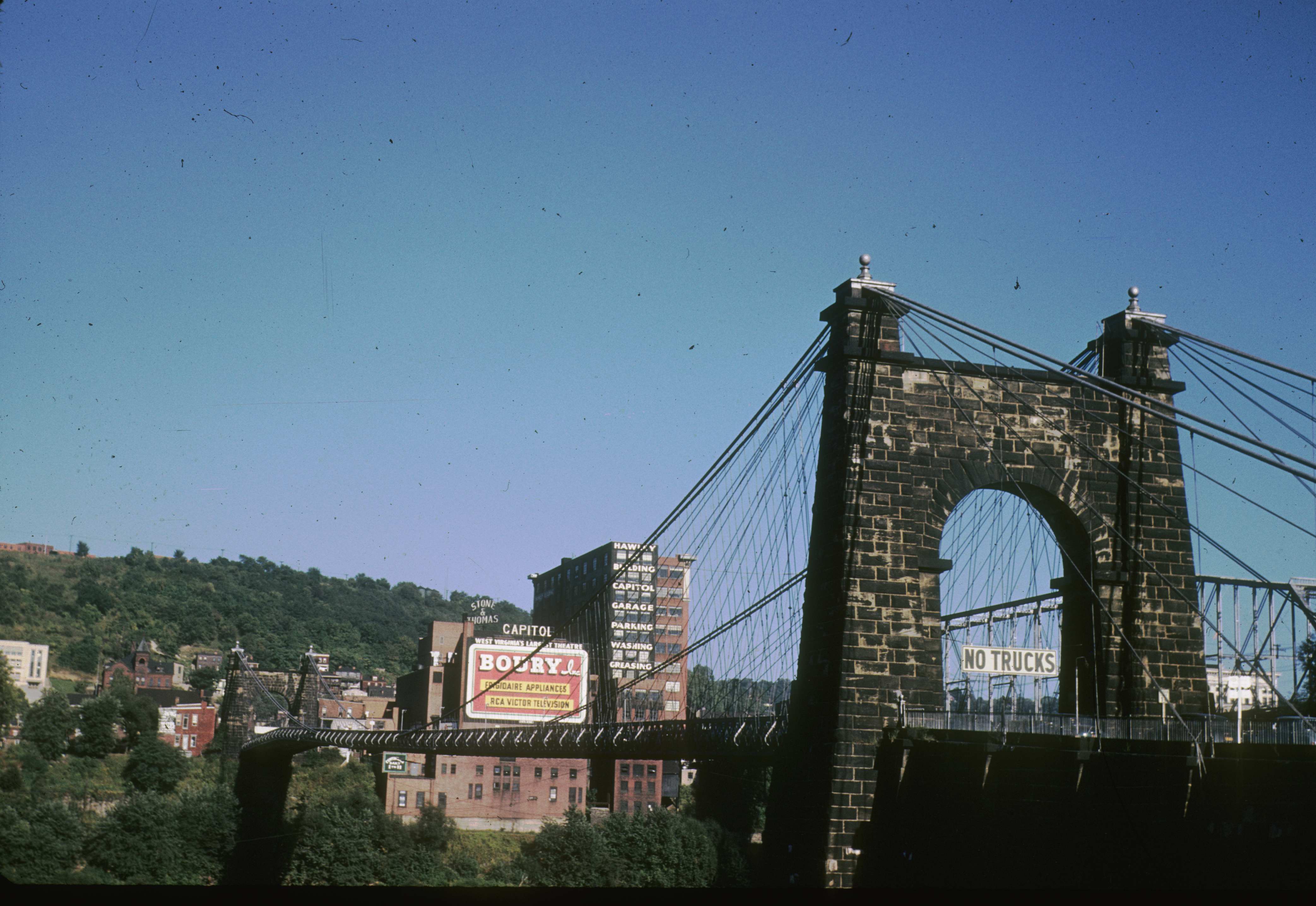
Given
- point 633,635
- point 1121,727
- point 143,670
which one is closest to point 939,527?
point 1121,727

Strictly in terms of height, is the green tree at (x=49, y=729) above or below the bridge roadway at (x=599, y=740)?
below

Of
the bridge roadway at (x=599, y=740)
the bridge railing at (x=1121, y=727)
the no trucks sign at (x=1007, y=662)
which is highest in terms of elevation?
the no trucks sign at (x=1007, y=662)

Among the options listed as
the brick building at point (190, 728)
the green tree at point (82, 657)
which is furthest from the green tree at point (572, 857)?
the green tree at point (82, 657)

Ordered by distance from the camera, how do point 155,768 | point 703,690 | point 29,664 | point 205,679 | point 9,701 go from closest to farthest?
point 703,690 < point 155,768 < point 9,701 < point 29,664 < point 205,679

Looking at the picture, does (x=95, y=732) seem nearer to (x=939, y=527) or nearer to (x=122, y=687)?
(x=122, y=687)

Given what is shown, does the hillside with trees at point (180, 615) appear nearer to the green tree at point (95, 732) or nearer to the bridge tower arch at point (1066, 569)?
the green tree at point (95, 732)

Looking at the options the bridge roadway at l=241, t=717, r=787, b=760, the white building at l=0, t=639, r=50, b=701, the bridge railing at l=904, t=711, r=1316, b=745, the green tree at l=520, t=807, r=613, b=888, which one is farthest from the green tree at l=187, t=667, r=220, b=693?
the bridge railing at l=904, t=711, r=1316, b=745
